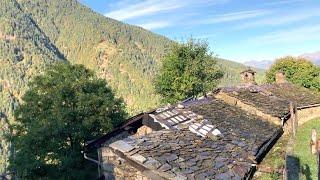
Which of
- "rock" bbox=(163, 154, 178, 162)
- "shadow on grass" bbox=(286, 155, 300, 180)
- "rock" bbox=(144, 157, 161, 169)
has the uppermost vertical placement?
"rock" bbox=(163, 154, 178, 162)

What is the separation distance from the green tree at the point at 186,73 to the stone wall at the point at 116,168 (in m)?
30.8

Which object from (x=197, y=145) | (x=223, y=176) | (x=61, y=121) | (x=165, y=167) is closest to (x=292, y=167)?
(x=197, y=145)

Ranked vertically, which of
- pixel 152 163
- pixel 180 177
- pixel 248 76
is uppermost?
pixel 248 76

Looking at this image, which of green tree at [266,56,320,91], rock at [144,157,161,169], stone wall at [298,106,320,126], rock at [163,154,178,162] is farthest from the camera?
green tree at [266,56,320,91]

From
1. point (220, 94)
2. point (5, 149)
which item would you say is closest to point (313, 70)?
point (220, 94)

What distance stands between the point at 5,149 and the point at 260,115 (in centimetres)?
15315

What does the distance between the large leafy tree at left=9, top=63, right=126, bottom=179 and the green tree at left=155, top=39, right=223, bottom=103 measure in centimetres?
1665

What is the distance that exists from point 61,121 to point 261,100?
578 inches

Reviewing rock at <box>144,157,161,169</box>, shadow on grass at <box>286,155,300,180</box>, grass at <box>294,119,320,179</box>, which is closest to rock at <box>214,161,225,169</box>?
rock at <box>144,157,161,169</box>

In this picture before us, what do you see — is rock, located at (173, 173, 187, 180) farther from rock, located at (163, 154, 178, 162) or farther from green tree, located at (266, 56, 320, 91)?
green tree, located at (266, 56, 320, 91)

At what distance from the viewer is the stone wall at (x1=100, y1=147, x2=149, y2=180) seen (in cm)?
1403

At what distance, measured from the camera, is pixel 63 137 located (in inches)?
997

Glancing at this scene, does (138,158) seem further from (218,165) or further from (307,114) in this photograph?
(307,114)

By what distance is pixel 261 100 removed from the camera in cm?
3116
